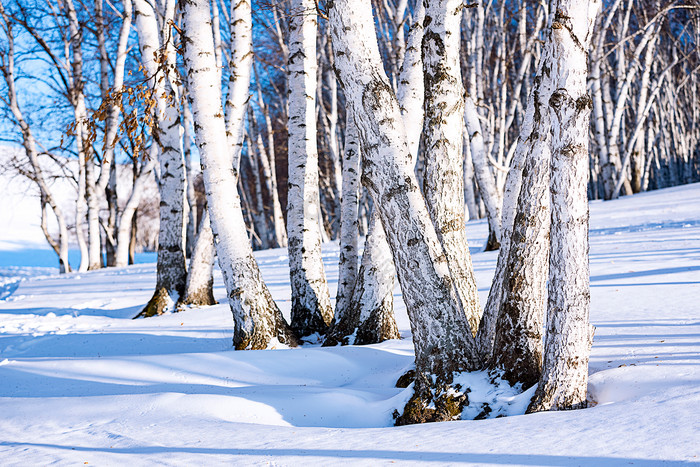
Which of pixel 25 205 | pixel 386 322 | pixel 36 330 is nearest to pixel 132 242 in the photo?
pixel 36 330

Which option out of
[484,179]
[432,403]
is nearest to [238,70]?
[432,403]

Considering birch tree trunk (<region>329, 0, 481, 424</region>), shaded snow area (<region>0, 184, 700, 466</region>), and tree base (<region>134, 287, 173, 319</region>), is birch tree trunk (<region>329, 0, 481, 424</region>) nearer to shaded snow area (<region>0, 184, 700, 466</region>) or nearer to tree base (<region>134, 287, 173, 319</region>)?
shaded snow area (<region>0, 184, 700, 466</region>)

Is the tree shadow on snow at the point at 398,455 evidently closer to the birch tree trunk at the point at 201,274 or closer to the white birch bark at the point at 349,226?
the white birch bark at the point at 349,226

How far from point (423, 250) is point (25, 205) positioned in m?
69.2

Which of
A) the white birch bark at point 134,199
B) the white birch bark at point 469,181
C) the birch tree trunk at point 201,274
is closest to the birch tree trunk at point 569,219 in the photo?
the birch tree trunk at point 201,274

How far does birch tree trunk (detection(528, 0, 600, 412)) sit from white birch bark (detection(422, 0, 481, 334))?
1100 mm

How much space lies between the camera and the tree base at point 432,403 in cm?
312

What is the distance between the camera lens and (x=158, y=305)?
7652 mm

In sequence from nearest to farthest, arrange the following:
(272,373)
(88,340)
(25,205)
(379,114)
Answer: (379,114) < (272,373) < (88,340) < (25,205)

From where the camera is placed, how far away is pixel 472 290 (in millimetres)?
4016

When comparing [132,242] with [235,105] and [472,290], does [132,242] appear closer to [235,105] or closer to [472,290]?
[235,105]

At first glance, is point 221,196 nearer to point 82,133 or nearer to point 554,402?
point 554,402

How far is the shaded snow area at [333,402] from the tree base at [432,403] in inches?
3.2

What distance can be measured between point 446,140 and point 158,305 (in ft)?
17.1
